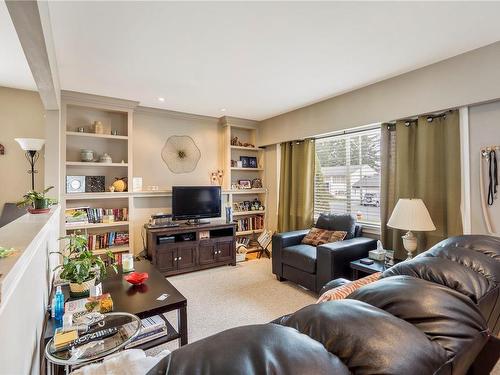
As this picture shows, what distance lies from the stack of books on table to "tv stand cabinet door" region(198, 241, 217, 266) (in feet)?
6.97

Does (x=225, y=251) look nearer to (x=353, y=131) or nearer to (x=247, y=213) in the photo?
(x=247, y=213)

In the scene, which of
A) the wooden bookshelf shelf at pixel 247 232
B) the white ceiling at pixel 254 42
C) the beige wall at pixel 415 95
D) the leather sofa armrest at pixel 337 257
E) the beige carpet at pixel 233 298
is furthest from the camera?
the wooden bookshelf shelf at pixel 247 232

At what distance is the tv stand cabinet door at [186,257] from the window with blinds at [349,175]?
2.03 meters

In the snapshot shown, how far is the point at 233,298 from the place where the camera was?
302 centimetres

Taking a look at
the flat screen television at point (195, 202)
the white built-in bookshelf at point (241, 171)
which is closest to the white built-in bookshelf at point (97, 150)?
the flat screen television at point (195, 202)

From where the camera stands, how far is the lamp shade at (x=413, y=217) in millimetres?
2418

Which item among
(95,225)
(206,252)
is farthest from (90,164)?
(206,252)

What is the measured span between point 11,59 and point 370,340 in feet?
12.3

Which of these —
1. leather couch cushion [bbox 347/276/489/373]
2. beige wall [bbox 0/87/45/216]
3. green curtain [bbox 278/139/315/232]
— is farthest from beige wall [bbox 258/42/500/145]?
beige wall [bbox 0/87/45/216]

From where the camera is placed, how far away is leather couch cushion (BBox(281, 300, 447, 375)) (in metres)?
0.46

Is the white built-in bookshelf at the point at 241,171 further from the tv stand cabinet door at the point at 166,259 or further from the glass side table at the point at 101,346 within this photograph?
the glass side table at the point at 101,346

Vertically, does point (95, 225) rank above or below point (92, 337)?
above

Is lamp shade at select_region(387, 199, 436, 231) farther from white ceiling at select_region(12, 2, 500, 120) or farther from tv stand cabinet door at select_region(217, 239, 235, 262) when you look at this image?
tv stand cabinet door at select_region(217, 239, 235, 262)

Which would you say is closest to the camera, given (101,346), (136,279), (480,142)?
(101,346)
